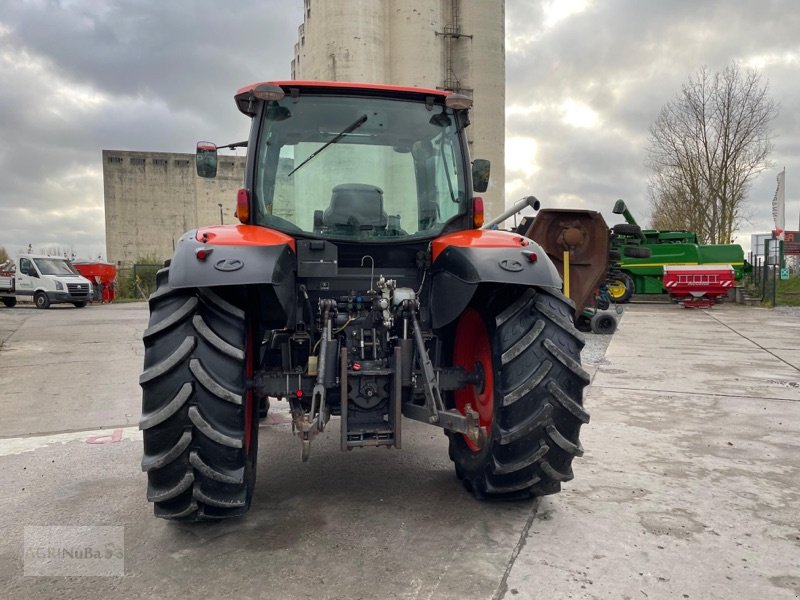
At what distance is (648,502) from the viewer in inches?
140

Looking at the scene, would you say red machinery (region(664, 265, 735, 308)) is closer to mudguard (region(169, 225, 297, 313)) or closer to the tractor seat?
the tractor seat

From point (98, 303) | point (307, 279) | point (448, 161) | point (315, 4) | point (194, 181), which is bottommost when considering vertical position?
point (98, 303)

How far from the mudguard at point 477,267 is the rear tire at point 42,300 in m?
23.2

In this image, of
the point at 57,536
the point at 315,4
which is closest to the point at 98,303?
the point at 315,4

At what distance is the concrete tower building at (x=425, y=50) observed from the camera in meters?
28.2

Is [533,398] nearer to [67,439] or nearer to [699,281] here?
[67,439]

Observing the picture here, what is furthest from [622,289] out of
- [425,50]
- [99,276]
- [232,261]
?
[99,276]

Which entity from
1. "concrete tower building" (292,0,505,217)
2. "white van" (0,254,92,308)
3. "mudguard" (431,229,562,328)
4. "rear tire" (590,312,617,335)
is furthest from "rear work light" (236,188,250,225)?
"concrete tower building" (292,0,505,217)

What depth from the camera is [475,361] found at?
3.73 m

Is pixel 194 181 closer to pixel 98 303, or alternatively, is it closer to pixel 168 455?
pixel 98 303

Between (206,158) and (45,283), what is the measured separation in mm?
21961

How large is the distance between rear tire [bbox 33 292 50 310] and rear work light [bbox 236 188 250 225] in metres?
22.4

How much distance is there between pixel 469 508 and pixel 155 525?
1.64m

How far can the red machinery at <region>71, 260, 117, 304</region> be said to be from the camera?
2738 centimetres
